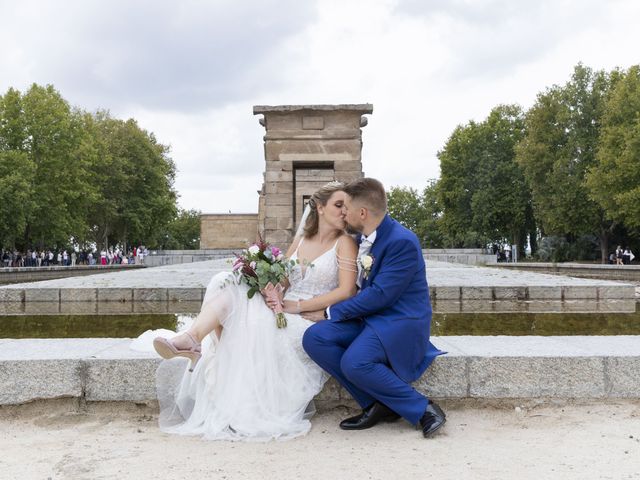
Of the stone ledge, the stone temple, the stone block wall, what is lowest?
the stone ledge

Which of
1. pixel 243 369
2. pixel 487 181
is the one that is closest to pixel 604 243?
pixel 487 181

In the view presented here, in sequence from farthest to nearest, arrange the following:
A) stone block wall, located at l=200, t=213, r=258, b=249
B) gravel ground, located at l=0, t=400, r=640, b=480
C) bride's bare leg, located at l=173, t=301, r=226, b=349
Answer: stone block wall, located at l=200, t=213, r=258, b=249
bride's bare leg, located at l=173, t=301, r=226, b=349
gravel ground, located at l=0, t=400, r=640, b=480

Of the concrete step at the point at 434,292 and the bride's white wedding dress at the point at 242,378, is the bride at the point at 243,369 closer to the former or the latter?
the bride's white wedding dress at the point at 242,378

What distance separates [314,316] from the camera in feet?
14.5

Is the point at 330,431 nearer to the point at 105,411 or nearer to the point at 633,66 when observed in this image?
the point at 105,411

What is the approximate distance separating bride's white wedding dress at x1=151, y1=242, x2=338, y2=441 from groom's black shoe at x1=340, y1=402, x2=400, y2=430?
0.27 meters

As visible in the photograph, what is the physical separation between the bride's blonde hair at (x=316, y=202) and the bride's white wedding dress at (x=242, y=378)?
71 centimetres

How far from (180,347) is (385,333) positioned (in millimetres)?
1322

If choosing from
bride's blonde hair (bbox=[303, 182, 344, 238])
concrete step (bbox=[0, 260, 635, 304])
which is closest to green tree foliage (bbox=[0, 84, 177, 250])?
concrete step (bbox=[0, 260, 635, 304])

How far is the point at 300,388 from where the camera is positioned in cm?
419

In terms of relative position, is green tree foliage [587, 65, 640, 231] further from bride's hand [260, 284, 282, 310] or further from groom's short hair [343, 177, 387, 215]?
bride's hand [260, 284, 282, 310]

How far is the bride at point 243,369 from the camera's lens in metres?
4.03

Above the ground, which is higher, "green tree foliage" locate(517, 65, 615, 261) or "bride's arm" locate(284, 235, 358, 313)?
"green tree foliage" locate(517, 65, 615, 261)

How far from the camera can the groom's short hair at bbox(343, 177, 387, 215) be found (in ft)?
14.1
